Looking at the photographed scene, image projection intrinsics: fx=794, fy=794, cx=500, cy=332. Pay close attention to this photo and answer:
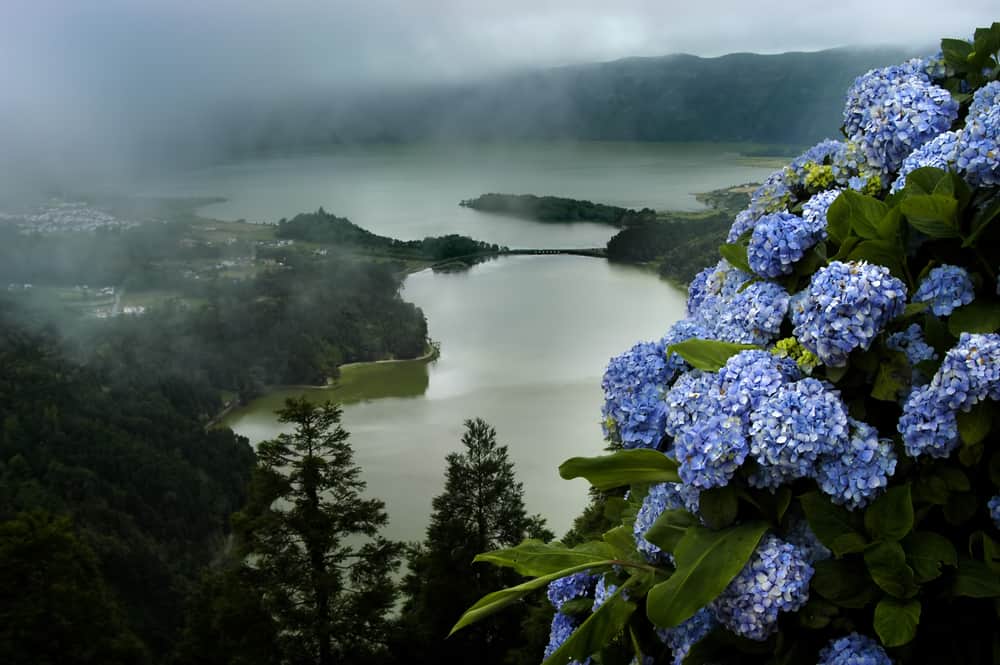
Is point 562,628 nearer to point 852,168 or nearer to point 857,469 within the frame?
point 857,469

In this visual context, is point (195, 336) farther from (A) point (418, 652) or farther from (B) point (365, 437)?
(A) point (418, 652)

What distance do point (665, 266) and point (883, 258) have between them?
23.7 metres

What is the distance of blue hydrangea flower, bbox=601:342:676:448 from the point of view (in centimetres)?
117

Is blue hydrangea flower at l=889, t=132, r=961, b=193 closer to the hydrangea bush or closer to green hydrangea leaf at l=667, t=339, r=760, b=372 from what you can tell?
the hydrangea bush

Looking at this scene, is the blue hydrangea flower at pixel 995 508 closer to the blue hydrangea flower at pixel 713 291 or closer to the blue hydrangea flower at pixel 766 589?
the blue hydrangea flower at pixel 766 589

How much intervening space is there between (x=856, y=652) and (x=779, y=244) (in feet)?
1.78

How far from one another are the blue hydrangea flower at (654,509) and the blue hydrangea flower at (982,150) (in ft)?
1.84

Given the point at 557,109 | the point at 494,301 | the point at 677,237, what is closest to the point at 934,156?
the point at 677,237

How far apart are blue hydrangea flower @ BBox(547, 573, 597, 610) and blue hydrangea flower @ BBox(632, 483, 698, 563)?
0.24m

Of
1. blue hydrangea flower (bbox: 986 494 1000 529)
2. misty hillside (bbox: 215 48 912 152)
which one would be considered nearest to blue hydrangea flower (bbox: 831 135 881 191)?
blue hydrangea flower (bbox: 986 494 1000 529)

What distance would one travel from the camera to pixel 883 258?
3.54 ft

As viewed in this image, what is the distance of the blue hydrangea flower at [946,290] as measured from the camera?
102 cm

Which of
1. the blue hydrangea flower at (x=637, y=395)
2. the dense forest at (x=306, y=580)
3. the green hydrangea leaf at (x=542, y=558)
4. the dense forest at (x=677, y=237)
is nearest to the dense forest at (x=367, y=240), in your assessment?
the dense forest at (x=677, y=237)

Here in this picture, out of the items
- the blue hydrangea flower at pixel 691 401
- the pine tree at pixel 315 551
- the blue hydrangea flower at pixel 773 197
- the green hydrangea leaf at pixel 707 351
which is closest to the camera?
the blue hydrangea flower at pixel 691 401
